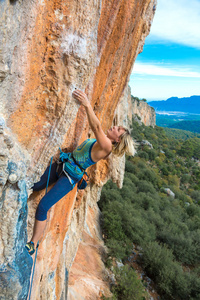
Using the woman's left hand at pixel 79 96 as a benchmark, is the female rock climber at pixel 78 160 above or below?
below

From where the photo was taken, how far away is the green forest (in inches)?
413

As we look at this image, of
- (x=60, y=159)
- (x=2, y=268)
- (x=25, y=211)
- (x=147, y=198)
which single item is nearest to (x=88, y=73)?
(x=60, y=159)

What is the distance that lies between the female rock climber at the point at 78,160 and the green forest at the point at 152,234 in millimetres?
7945

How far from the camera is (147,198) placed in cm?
1845

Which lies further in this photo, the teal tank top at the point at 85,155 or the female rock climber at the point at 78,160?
the teal tank top at the point at 85,155

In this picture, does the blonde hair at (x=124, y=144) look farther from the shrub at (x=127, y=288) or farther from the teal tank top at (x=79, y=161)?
the shrub at (x=127, y=288)

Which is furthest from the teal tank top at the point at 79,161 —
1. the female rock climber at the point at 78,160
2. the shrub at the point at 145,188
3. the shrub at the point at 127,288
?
the shrub at the point at 145,188

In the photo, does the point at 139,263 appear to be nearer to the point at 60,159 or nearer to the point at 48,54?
the point at 60,159

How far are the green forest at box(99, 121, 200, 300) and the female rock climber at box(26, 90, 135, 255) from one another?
26.1 ft

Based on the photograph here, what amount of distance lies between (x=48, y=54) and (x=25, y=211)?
1519mm

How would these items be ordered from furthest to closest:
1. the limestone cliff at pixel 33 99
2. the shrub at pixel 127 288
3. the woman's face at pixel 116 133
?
the shrub at pixel 127 288 < the woman's face at pixel 116 133 < the limestone cliff at pixel 33 99

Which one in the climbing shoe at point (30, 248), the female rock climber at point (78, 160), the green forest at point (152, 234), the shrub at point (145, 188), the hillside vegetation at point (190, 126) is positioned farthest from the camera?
the hillside vegetation at point (190, 126)

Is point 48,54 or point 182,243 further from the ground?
point 48,54

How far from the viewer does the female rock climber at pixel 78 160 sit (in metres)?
2.39
